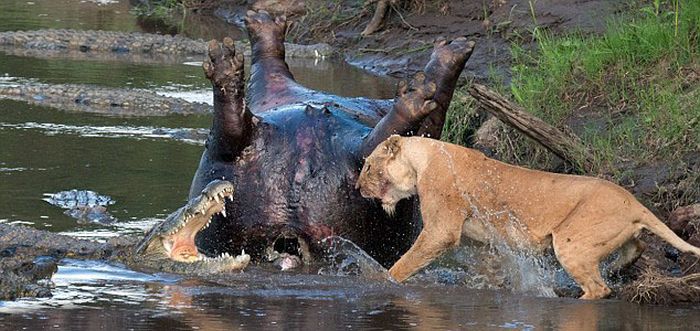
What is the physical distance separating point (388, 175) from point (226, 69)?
43.4 inches

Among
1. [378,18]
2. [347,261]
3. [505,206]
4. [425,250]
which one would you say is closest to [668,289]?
[505,206]

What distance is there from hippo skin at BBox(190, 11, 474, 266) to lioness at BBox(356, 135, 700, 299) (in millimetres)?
371

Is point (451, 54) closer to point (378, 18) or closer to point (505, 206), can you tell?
point (505, 206)

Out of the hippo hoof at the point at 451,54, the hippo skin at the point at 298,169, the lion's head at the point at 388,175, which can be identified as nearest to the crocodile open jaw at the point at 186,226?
the hippo skin at the point at 298,169

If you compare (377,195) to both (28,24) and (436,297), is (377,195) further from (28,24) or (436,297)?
(28,24)

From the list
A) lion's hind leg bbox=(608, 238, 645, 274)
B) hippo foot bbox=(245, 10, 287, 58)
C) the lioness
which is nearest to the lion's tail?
the lioness

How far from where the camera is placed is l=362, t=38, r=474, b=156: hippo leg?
7816mm

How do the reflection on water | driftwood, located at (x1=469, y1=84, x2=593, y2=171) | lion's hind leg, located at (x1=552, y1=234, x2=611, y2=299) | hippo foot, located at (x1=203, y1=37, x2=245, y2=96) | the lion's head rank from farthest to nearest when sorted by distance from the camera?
driftwood, located at (x1=469, y1=84, x2=593, y2=171)
hippo foot, located at (x1=203, y1=37, x2=245, y2=96)
the lion's head
lion's hind leg, located at (x1=552, y1=234, x2=611, y2=299)
the reflection on water

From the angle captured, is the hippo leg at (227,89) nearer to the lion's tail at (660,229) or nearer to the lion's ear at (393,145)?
the lion's ear at (393,145)

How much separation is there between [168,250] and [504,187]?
180cm

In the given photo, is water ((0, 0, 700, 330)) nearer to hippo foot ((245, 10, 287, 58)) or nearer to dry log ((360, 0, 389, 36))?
hippo foot ((245, 10, 287, 58))

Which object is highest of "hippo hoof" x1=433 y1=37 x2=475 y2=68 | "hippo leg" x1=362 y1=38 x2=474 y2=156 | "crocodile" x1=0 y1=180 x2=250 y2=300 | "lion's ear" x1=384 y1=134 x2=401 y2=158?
"hippo hoof" x1=433 y1=37 x2=475 y2=68

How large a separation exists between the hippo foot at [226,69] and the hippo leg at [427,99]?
2.64ft

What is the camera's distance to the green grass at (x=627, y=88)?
29.7ft
